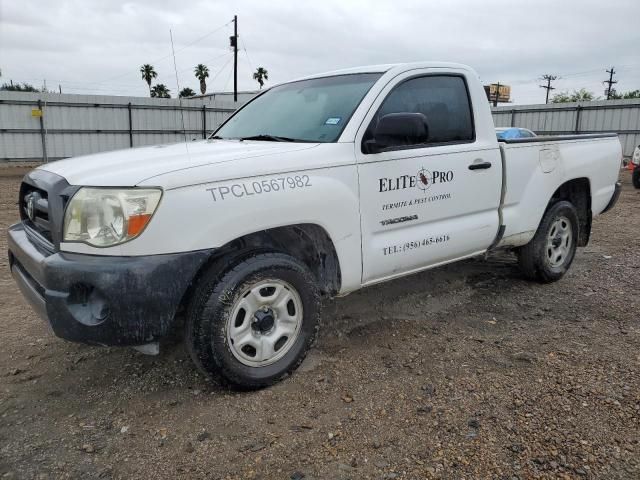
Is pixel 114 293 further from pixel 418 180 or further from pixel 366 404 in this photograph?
pixel 418 180

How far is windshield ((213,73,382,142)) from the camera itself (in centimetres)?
342

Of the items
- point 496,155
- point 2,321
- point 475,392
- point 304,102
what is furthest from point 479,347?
point 2,321

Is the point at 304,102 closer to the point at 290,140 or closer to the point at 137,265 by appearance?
the point at 290,140

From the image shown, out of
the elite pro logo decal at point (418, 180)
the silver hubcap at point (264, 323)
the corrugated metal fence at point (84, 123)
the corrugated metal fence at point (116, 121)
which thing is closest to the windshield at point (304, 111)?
the elite pro logo decal at point (418, 180)

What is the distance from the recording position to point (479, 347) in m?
3.58

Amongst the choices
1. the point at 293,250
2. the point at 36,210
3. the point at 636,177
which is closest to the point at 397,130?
the point at 293,250

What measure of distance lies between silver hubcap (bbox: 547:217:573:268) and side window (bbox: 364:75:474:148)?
4.98 ft

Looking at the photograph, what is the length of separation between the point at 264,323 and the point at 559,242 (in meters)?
3.29

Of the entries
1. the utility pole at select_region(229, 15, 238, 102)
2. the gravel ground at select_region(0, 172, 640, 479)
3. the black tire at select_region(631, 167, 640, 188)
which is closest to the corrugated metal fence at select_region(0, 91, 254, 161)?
the utility pole at select_region(229, 15, 238, 102)

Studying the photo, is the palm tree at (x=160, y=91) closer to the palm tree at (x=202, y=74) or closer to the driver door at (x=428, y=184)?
the palm tree at (x=202, y=74)

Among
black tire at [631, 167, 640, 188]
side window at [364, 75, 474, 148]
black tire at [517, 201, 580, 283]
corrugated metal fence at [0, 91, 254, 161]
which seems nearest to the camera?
side window at [364, 75, 474, 148]

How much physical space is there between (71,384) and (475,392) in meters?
2.33

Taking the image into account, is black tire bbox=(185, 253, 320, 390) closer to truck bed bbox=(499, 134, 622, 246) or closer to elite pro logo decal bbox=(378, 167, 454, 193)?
elite pro logo decal bbox=(378, 167, 454, 193)

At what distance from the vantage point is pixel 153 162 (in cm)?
277
